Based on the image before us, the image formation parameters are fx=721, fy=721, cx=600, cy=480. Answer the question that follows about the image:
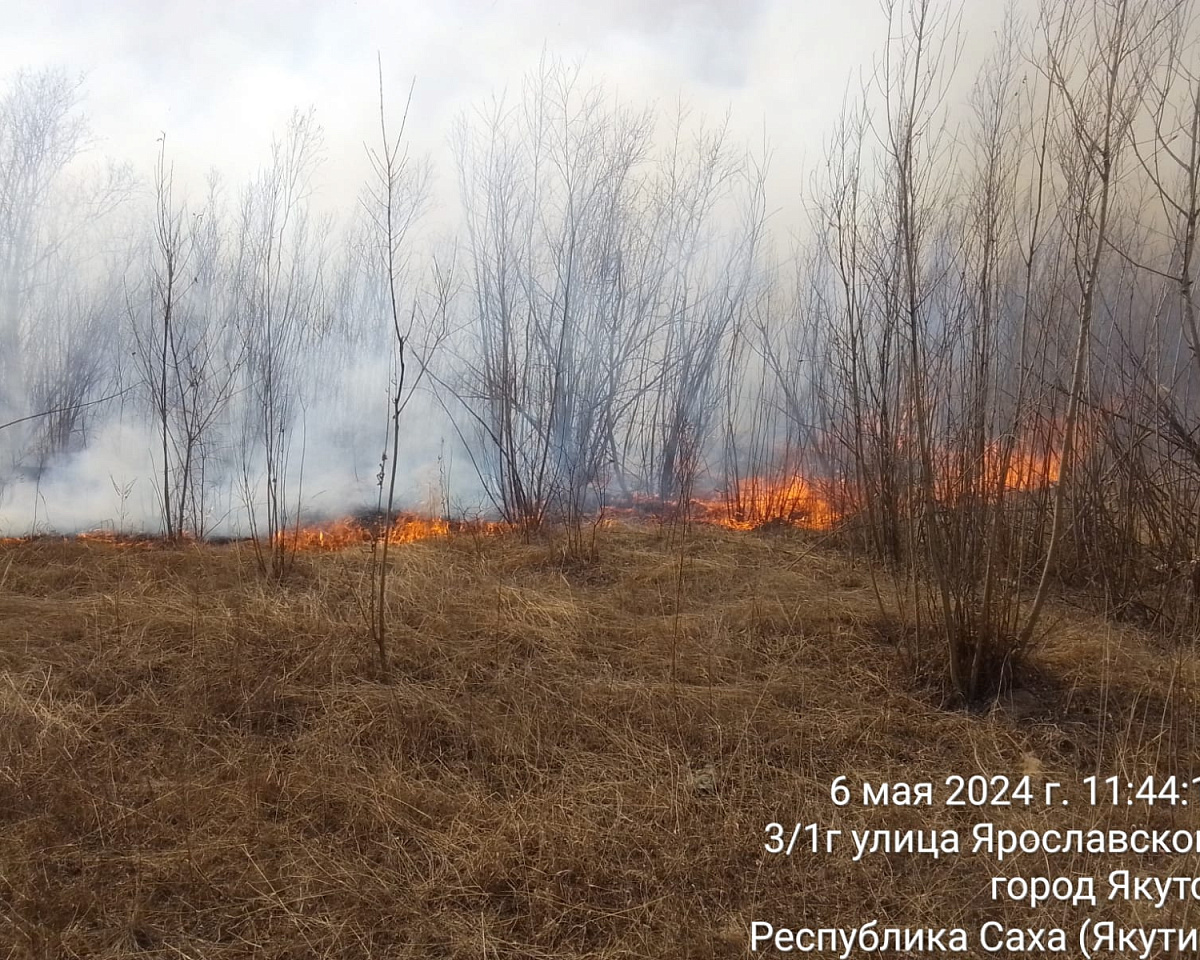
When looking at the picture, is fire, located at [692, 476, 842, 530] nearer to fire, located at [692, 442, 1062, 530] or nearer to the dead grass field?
fire, located at [692, 442, 1062, 530]

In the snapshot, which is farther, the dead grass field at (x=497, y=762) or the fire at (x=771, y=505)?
the fire at (x=771, y=505)

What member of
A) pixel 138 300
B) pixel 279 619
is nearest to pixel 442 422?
pixel 138 300

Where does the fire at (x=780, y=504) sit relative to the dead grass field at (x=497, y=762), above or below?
above

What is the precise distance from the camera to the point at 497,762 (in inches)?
104

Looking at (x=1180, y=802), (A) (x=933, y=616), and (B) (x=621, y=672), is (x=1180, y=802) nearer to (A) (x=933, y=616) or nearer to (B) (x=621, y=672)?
(A) (x=933, y=616)

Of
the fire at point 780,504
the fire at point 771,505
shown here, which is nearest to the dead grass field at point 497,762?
the fire at point 780,504

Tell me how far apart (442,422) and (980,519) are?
617 centimetres

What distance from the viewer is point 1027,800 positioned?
233cm

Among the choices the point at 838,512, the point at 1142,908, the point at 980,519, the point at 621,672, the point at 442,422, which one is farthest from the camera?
the point at 442,422

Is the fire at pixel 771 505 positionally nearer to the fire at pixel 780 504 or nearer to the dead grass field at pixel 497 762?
the fire at pixel 780 504

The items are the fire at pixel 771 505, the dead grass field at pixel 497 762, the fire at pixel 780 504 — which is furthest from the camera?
the fire at pixel 771 505

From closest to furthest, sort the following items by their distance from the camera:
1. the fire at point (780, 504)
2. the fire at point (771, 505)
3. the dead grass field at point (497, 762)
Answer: the dead grass field at point (497, 762), the fire at point (780, 504), the fire at point (771, 505)

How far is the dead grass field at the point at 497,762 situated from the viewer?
6.22ft

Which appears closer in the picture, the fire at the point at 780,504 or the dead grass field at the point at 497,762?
the dead grass field at the point at 497,762
